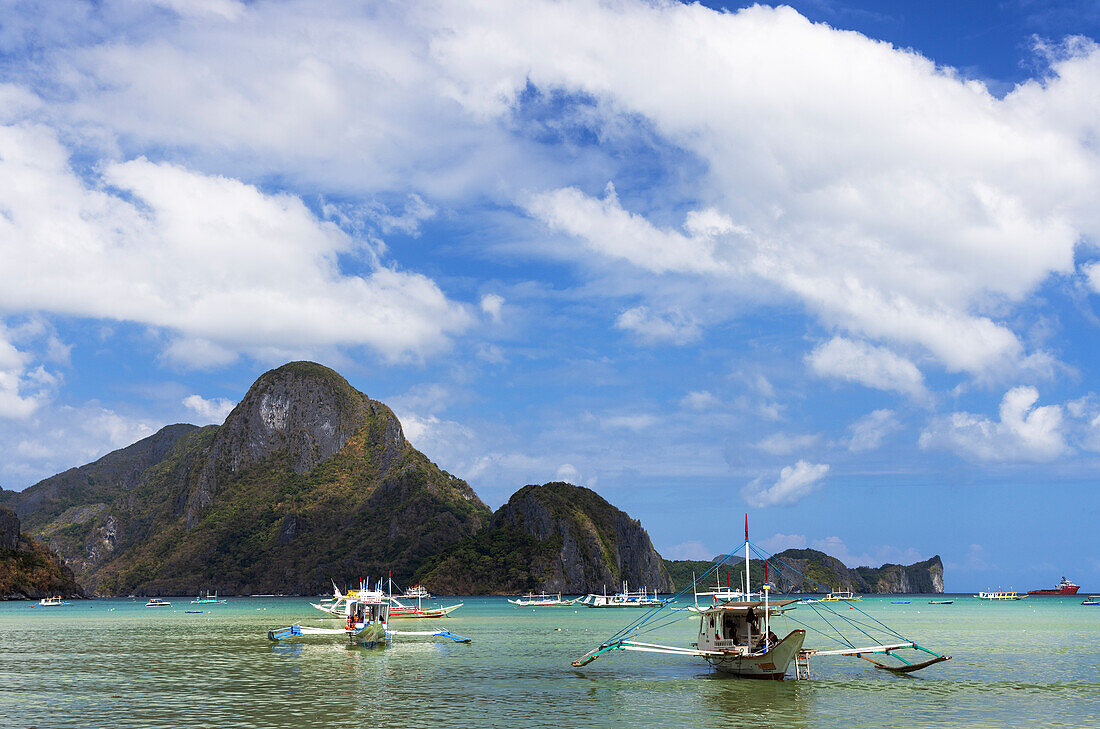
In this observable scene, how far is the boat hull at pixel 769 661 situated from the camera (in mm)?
44250

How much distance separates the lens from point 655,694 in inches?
1638

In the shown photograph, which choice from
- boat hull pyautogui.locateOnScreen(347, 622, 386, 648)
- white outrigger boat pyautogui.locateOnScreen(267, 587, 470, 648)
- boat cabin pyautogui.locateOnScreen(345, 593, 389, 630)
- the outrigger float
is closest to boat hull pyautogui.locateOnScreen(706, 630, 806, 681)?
the outrigger float

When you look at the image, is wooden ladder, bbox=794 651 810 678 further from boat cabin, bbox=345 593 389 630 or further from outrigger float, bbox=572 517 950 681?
boat cabin, bbox=345 593 389 630

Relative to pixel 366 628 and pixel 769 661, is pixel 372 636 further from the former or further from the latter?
pixel 769 661

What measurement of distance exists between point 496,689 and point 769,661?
13.5m

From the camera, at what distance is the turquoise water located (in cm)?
3475

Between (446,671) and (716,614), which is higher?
(716,614)

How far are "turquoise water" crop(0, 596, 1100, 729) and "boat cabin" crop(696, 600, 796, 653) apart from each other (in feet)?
6.62

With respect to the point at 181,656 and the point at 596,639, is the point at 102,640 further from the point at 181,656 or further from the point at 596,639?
the point at 596,639

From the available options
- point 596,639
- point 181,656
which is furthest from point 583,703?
point 596,639

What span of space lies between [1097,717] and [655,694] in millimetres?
17632

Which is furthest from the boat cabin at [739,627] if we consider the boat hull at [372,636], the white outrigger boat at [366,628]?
the white outrigger boat at [366,628]

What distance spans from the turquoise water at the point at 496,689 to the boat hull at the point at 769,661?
79 cm

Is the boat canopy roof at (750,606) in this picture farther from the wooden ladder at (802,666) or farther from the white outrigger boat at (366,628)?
the white outrigger boat at (366,628)
